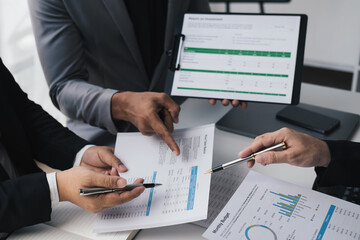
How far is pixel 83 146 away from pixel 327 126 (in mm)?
721

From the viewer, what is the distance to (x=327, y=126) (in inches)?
43.8

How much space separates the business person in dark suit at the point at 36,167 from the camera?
78 centimetres

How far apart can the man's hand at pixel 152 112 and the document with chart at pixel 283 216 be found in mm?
237

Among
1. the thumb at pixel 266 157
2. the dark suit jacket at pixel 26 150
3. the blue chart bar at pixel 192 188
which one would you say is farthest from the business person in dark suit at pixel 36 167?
the thumb at pixel 266 157

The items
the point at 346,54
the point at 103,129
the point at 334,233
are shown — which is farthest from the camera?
the point at 346,54

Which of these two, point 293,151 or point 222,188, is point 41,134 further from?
point 293,151

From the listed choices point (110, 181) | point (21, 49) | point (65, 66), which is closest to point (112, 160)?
point (110, 181)

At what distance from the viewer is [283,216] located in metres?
0.77

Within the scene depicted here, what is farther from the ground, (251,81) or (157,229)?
(251,81)

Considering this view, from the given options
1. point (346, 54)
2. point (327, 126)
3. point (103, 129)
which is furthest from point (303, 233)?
point (346, 54)

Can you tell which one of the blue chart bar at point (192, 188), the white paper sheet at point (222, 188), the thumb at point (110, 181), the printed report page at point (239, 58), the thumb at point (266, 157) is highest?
the printed report page at point (239, 58)

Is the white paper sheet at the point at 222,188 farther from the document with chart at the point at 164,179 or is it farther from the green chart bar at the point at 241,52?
the green chart bar at the point at 241,52

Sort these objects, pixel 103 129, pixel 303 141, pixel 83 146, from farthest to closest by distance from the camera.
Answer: pixel 103 129
pixel 83 146
pixel 303 141

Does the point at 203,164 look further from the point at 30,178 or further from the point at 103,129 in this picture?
the point at 103,129
